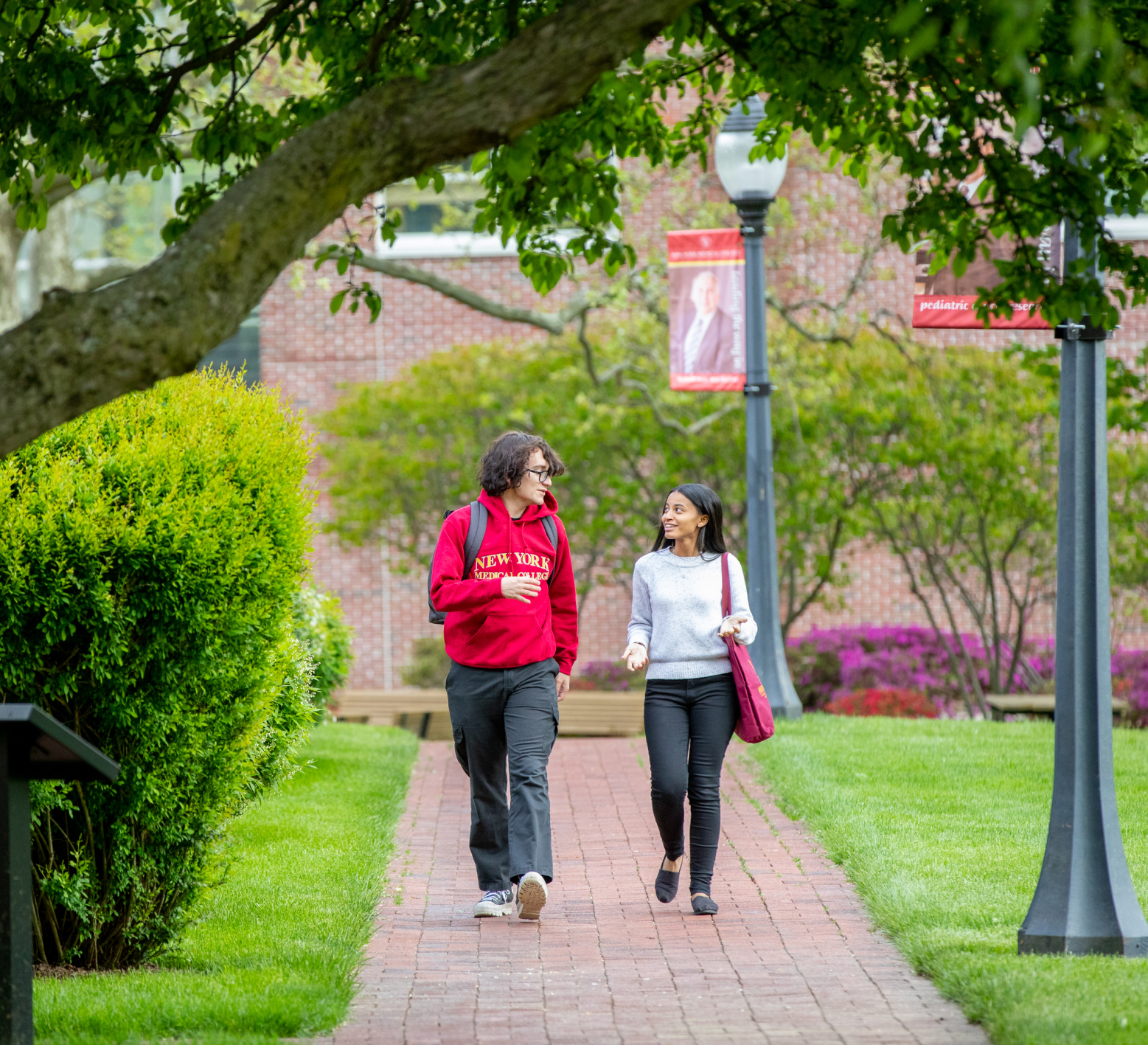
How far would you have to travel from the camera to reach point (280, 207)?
151 inches

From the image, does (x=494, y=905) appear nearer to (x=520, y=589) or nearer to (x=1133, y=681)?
(x=520, y=589)

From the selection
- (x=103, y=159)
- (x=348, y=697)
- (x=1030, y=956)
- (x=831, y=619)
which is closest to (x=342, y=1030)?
(x=1030, y=956)

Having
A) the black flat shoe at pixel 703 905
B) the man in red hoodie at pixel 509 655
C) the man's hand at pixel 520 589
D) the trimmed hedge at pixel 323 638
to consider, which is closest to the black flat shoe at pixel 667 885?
the black flat shoe at pixel 703 905

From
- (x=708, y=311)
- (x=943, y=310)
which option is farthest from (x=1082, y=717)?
(x=708, y=311)

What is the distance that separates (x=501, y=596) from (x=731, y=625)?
957mm

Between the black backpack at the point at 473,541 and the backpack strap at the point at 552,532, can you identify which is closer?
the black backpack at the point at 473,541

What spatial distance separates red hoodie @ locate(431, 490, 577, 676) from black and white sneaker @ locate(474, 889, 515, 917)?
3.15 feet

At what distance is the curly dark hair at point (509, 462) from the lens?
6.26 m

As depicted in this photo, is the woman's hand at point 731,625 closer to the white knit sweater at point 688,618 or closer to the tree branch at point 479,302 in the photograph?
the white knit sweater at point 688,618

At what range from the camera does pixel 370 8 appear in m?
6.95

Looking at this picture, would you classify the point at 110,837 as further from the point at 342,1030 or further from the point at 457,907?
the point at 457,907

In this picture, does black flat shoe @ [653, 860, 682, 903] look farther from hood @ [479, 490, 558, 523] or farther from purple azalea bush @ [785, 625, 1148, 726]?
purple azalea bush @ [785, 625, 1148, 726]

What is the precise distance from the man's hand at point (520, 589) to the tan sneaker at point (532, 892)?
3.62 feet

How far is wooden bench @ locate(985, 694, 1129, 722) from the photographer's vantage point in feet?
46.5
